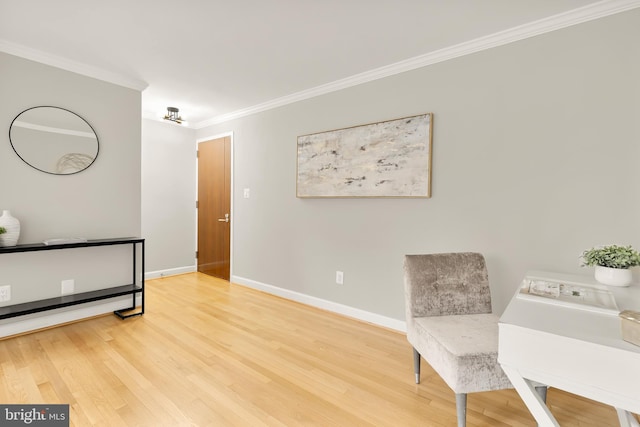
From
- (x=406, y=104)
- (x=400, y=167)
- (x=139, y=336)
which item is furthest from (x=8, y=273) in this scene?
(x=406, y=104)

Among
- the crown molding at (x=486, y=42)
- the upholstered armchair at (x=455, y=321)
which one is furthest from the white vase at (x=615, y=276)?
the crown molding at (x=486, y=42)

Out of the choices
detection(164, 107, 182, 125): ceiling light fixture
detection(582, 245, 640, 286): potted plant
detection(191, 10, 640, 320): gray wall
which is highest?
detection(164, 107, 182, 125): ceiling light fixture

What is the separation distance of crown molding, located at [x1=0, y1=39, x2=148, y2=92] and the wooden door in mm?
1401

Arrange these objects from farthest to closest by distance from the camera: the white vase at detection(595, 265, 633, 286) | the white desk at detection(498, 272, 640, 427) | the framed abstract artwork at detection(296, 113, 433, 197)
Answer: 1. the framed abstract artwork at detection(296, 113, 433, 197)
2. the white vase at detection(595, 265, 633, 286)
3. the white desk at detection(498, 272, 640, 427)

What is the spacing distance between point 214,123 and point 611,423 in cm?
497

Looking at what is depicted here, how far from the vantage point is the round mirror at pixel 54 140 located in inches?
101

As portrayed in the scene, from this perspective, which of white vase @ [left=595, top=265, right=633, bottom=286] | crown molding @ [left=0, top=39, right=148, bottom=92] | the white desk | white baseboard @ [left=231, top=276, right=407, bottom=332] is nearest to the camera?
the white desk

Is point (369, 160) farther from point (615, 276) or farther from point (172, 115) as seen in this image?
point (172, 115)

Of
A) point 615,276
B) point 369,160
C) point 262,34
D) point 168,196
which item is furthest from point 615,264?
point 168,196

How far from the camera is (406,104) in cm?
268

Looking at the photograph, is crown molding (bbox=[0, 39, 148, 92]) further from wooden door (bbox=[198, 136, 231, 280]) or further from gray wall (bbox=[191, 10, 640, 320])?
gray wall (bbox=[191, 10, 640, 320])

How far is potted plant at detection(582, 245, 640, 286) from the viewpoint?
1.57 m

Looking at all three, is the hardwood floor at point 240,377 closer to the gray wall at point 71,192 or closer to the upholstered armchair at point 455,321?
the upholstered armchair at point 455,321

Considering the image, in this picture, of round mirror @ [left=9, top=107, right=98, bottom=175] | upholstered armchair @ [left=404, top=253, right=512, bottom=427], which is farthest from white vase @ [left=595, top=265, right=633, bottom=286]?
round mirror @ [left=9, top=107, right=98, bottom=175]
